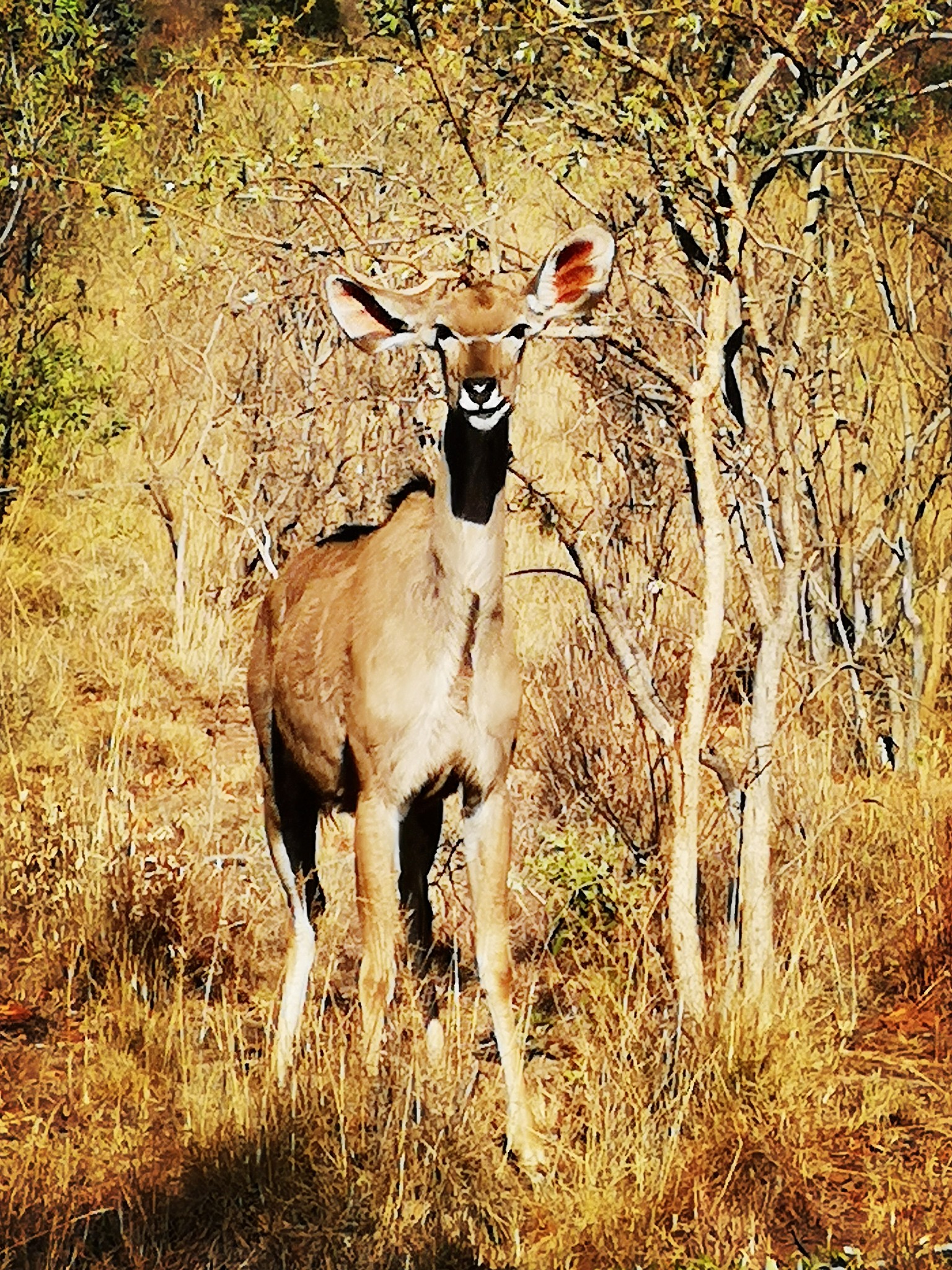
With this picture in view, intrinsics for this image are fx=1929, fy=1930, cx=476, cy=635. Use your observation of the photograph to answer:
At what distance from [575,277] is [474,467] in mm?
564

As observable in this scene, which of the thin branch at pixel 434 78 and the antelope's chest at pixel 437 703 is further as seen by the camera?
the antelope's chest at pixel 437 703

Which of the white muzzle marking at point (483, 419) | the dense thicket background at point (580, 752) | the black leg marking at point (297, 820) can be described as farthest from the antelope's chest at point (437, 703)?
the black leg marking at point (297, 820)

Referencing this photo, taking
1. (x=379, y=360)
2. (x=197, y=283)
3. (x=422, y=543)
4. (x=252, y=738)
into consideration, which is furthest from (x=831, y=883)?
(x=197, y=283)

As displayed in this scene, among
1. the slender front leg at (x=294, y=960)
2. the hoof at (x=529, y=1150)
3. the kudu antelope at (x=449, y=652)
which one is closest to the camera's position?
the hoof at (x=529, y=1150)

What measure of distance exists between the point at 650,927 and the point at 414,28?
2.69 meters

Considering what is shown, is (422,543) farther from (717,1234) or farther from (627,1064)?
(717,1234)

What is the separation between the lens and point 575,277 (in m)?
5.04

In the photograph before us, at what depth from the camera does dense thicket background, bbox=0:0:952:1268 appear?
15.0ft

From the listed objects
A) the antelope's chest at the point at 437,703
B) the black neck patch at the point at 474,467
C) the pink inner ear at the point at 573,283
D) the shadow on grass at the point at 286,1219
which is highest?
the pink inner ear at the point at 573,283

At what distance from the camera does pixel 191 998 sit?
240 inches

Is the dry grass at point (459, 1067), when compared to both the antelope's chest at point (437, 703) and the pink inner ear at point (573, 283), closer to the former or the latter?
the antelope's chest at point (437, 703)

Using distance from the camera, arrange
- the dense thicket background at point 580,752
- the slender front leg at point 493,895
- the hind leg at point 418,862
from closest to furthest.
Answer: the dense thicket background at point 580,752
the slender front leg at point 493,895
the hind leg at point 418,862

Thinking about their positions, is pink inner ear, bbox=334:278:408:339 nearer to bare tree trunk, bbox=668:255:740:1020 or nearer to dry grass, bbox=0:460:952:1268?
bare tree trunk, bbox=668:255:740:1020

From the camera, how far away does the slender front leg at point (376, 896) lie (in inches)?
200
